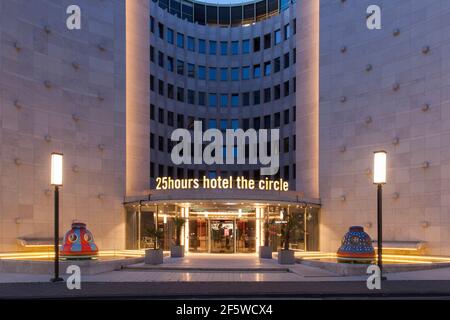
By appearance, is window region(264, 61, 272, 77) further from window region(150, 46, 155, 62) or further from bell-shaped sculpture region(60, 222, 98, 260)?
bell-shaped sculpture region(60, 222, 98, 260)

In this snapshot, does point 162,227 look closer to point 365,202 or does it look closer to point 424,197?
point 365,202

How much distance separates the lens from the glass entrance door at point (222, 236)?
37.5 meters

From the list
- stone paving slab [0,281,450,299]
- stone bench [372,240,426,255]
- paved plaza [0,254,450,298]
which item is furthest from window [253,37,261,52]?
stone paving slab [0,281,450,299]

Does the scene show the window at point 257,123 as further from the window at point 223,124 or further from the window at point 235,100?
the window at point 223,124

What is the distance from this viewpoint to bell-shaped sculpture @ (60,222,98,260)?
2262cm

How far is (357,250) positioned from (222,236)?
16873 millimetres

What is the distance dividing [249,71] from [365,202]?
74.3 ft

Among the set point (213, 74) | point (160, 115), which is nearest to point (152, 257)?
point (160, 115)

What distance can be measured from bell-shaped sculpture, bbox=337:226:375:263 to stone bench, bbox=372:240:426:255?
1221 centimetres

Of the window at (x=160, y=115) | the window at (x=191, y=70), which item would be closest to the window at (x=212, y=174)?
the window at (x=160, y=115)

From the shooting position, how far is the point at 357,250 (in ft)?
72.6

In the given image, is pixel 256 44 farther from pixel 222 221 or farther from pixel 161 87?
pixel 222 221

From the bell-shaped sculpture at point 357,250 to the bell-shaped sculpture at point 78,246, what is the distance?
12.1 m
